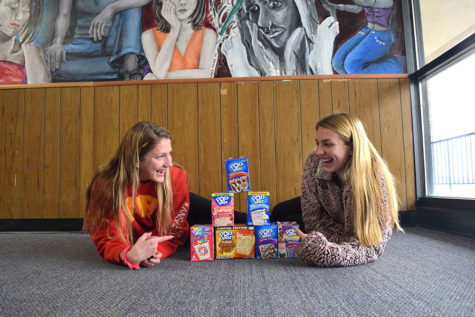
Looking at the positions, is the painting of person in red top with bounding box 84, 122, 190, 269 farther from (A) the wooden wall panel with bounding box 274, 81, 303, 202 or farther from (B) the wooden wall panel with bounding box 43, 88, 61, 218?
(B) the wooden wall panel with bounding box 43, 88, 61, 218

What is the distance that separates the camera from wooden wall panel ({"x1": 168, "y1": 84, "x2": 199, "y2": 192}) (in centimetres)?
267

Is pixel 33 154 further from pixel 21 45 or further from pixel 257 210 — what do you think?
pixel 257 210

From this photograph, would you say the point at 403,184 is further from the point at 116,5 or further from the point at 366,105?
the point at 116,5

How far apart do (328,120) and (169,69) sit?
68.8 inches

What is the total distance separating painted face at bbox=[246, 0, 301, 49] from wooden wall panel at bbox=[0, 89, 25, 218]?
89.0 inches

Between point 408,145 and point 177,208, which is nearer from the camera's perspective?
point 177,208

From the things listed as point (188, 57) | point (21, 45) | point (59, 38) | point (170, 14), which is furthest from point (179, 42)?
point (21, 45)

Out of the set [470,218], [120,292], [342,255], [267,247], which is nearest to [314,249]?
[342,255]

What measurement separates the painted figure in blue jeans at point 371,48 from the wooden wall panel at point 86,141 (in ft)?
7.39

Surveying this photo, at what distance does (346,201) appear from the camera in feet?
4.83

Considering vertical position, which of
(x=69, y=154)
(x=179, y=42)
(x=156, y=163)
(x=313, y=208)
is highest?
(x=179, y=42)

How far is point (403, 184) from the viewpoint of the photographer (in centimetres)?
264

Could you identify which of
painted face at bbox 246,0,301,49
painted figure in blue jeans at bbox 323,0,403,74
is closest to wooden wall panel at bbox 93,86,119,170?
painted face at bbox 246,0,301,49

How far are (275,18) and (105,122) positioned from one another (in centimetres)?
182
